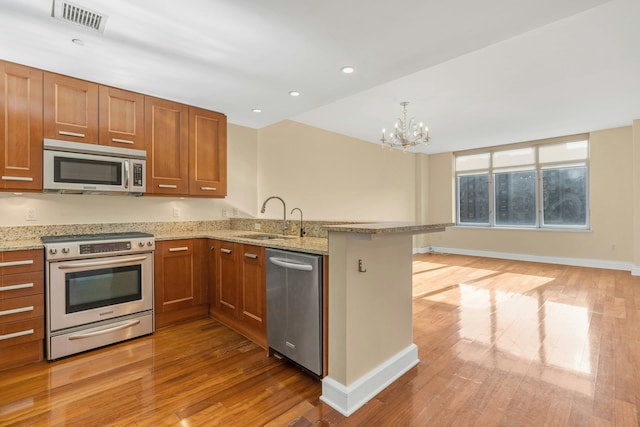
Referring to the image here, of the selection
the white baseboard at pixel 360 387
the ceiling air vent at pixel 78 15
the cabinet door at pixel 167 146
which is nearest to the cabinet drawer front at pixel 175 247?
the cabinet door at pixel 167 146

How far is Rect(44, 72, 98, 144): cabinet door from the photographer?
8.20 ft

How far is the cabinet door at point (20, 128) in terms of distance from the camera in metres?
2.33

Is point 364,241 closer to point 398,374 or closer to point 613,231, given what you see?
point 398,374

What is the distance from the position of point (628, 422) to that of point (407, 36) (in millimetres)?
2577

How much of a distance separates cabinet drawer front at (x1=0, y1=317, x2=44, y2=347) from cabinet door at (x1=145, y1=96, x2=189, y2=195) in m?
1.38

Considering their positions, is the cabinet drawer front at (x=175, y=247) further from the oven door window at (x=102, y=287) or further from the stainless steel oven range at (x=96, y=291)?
the oven door window at (x=102, y=287)

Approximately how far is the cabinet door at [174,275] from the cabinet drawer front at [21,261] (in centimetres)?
82

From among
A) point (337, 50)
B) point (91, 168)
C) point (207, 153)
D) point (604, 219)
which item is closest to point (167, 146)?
point (207, 153)

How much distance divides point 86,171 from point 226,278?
5.03ft

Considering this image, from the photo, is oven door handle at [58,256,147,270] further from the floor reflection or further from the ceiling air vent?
the floor reflection

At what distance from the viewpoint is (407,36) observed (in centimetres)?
201

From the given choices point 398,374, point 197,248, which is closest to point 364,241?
point 398,374

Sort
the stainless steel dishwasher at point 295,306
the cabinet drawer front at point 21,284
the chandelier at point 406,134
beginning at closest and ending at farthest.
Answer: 1. the stainless steel dishwasher at point 295,306
2. the cabinet drawer front at point 21,284
3. the chandelier at point 406,134

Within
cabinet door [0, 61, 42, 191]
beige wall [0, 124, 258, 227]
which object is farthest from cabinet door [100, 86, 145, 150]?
beige wall [0, 124, 258, 227]
